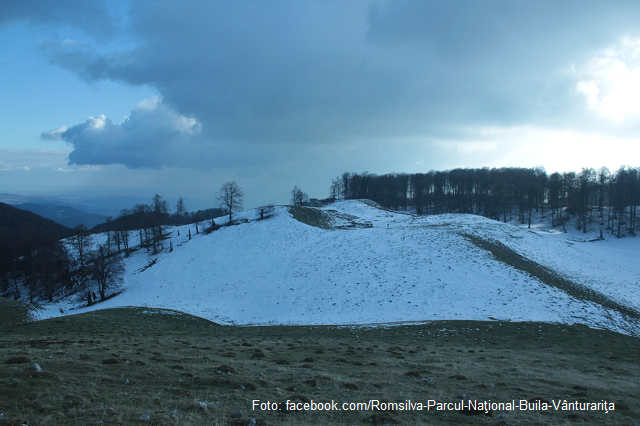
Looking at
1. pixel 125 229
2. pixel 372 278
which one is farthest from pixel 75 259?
pixel 372 278

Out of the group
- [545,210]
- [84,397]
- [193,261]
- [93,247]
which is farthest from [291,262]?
[545,210]

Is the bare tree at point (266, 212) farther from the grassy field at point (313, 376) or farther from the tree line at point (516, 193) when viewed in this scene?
the tree line at point (516, 193)

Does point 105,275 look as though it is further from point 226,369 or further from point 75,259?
point 226,369

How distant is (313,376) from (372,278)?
23971 millimetres

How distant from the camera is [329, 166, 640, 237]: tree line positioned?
76.9 meters

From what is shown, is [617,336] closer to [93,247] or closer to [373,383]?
[373,383]

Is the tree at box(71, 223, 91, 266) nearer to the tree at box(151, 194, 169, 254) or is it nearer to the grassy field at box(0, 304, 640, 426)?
the tree at box(151, 194, 169, 254)

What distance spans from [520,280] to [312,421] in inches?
1249

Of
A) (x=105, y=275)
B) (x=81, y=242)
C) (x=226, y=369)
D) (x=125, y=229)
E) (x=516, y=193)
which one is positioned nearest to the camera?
(x=226, y=369)

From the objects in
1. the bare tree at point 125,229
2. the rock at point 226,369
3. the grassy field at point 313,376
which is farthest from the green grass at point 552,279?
the bare tree at point 125,229

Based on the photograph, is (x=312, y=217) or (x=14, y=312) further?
(x=312, y=217)

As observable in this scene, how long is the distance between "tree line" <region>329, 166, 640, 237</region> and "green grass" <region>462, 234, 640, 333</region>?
151ft

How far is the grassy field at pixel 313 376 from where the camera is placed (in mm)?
7926

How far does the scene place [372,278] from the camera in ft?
115
